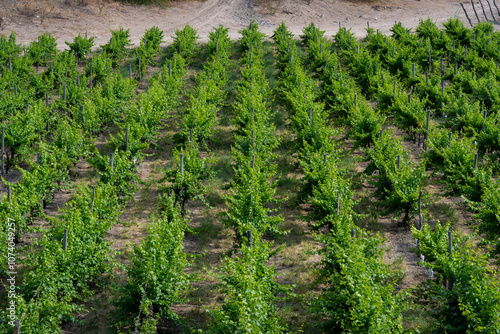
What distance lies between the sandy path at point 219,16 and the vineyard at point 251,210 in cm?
884

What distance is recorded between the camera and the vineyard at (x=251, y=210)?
949 cm

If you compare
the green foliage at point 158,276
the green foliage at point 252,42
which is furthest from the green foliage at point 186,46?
the green foliage at point 158,276

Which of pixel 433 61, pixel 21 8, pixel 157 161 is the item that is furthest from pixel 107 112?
pixel 21 8

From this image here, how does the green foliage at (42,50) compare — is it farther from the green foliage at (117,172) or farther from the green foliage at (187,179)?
the green foliage at (187,179)

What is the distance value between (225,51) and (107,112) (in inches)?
413

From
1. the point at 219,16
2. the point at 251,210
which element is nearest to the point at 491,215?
the point at 251,210

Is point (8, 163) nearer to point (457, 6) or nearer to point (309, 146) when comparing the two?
point (309, 146)

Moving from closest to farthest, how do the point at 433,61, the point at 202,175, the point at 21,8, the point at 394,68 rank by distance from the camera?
the point at 202,175 → the point at 394,68 → the point at 433,61 → the point at 21,8

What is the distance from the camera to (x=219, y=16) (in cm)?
3753

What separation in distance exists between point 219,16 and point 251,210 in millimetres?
28036

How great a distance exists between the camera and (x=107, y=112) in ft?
59.4

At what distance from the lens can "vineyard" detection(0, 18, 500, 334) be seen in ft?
31.1

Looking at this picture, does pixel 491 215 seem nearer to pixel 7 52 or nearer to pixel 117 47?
pixel 117 47

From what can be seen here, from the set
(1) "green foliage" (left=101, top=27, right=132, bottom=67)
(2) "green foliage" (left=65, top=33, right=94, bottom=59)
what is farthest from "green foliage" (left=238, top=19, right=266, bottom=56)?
(2) "green foliage" (left=65, top=33, right=94, bottom=59)
